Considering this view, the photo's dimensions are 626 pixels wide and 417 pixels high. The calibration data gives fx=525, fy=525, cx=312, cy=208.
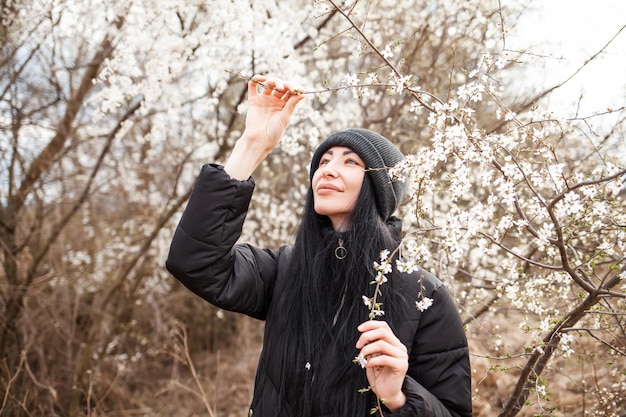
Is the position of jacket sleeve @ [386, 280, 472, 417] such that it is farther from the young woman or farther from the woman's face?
the woman's face

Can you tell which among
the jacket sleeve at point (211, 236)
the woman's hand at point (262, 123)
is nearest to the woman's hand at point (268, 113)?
the woman's hand at point (262, 123)

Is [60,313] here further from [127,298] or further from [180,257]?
[180,257]

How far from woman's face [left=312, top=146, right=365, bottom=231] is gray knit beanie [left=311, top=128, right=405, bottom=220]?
0.03 meters

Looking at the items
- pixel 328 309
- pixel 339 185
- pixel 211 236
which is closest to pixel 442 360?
pixel 328 309

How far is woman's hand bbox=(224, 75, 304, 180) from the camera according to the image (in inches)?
72.7

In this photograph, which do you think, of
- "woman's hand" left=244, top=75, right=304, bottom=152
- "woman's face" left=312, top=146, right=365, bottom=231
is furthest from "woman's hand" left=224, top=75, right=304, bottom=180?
"woman's face" left=312, top=146, right=365, bottom=231

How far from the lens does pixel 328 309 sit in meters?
1.90

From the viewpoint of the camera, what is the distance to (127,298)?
566 centimetres

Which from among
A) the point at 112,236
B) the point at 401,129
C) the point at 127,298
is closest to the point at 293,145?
the point at 401,129

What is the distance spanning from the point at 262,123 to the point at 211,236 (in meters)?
0.46

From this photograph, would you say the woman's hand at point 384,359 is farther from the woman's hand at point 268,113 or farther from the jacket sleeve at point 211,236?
the woman's hand at point 268,113

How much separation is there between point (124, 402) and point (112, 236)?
78.5 inches

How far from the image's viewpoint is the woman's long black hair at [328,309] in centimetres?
176

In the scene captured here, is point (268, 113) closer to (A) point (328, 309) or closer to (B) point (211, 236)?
Answer: (B) point (211, 236)
